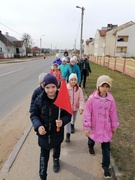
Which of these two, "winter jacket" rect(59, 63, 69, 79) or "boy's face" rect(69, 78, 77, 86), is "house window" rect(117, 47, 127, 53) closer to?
"winter jacket" rect(59, 63, 69, 79)

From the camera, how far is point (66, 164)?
303cm

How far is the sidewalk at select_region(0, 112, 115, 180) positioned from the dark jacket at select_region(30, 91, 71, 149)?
0.73m

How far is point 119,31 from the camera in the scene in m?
46.8

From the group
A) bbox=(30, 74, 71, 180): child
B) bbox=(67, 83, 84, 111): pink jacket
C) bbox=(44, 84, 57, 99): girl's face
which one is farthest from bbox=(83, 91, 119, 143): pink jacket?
bbox=(67, 83, 84, 111): pink jacket

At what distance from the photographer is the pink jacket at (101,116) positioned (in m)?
2.61

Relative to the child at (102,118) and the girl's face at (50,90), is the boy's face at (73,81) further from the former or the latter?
the girl's face at (50,90)

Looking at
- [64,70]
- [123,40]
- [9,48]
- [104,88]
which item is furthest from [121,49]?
[104,88]

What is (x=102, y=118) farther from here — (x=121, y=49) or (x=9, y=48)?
(x=9, y=48)

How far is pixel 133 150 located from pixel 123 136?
60 cm

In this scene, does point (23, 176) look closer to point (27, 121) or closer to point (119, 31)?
point (27, 121)

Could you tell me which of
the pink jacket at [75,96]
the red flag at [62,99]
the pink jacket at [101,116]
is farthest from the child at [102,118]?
the pink jacket at [75,96]

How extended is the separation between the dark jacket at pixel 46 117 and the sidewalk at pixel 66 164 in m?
0.73

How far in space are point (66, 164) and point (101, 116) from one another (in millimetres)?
1123

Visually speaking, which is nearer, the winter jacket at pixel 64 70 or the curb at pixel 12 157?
the curb at pixel 12 157
